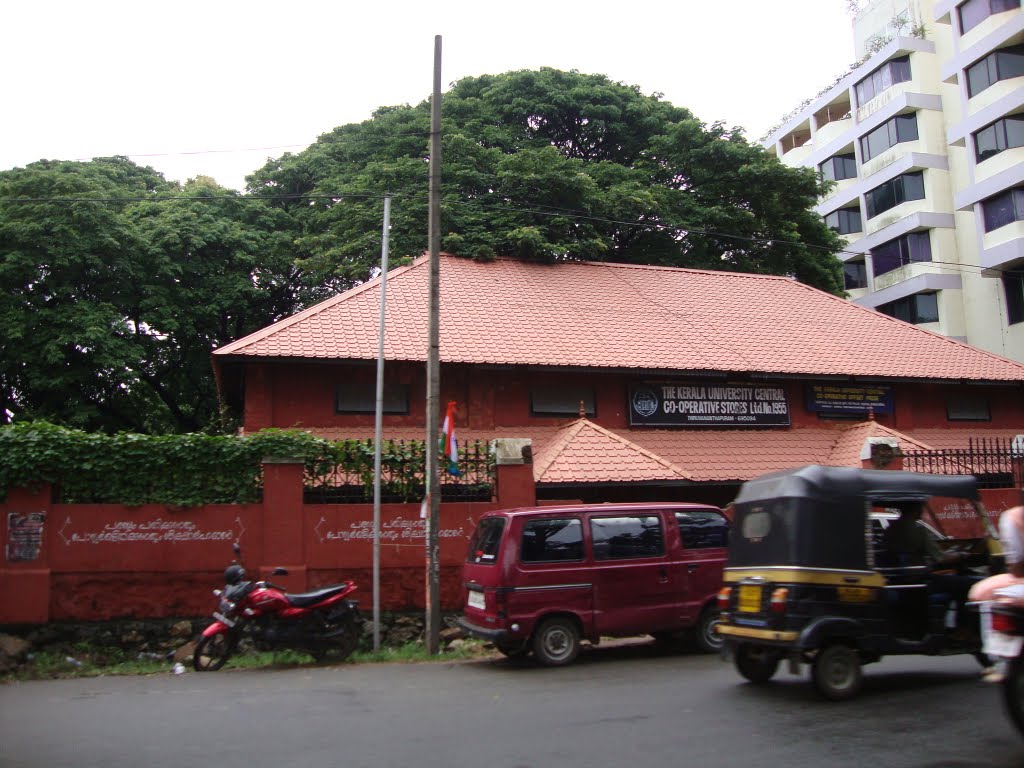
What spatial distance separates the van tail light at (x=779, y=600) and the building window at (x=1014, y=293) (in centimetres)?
3010

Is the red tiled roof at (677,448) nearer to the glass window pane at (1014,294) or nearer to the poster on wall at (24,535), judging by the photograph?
the poster on wall at (24,535)

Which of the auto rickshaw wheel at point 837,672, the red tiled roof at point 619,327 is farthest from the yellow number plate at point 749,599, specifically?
the red tiled roof at point 619,327

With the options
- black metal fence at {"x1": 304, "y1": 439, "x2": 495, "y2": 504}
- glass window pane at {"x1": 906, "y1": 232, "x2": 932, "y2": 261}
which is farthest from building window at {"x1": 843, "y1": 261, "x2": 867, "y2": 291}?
black metal fence at {"x1": 304, "y1": 439, "x2": 495, "y2": 504}

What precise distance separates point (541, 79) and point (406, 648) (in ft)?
70.8

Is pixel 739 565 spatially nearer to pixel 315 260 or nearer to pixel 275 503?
pixel 275 503

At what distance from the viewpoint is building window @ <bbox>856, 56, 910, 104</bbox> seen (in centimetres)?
3875

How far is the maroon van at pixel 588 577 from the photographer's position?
32.3 ft

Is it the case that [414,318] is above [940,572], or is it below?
above

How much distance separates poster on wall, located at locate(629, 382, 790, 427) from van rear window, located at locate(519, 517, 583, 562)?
8321 millimetres

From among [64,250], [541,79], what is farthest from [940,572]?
[541,79]

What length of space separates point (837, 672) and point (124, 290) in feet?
70.3

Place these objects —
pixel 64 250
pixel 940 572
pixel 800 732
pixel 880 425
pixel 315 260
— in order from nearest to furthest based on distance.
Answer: pixel 800 732 → pixel 940 572 → pixel 880 425 → pixel 64 250 → pixel 315 260

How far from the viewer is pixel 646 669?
9.62 m

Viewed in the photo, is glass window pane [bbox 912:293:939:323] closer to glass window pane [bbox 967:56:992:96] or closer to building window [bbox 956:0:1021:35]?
glass window pane [bbox 967:56:992:96]
